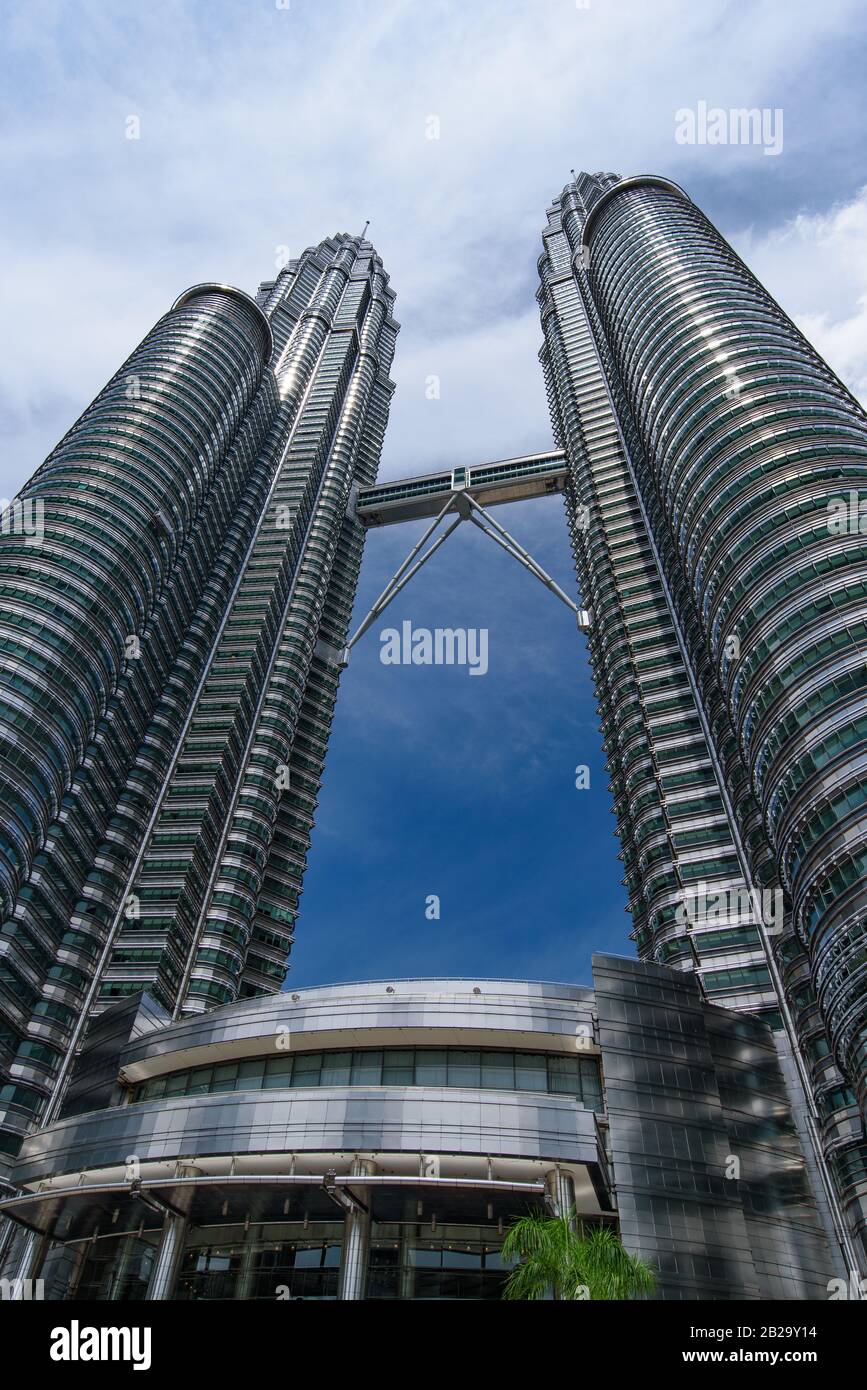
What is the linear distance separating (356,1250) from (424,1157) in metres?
4.12

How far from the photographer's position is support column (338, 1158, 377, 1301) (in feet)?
106

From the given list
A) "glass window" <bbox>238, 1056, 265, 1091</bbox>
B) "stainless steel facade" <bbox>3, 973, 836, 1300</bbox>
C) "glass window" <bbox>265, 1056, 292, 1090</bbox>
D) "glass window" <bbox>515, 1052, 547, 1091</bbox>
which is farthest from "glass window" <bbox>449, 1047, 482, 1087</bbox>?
"glass window" <bbox>238, 1056, 265, 1091</bbox>

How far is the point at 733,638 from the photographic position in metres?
61.9

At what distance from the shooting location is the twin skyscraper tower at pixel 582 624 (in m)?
55.2

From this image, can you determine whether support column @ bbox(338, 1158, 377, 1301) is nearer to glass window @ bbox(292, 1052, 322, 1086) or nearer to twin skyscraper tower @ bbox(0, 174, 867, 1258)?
glass window @ bbox(292, 1052, 322, 1086)

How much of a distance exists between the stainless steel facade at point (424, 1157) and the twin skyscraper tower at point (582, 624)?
26.4ft

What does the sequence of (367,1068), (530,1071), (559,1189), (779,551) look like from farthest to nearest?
(779,551) < (367,1068) < (530,1071) < (559,1189)

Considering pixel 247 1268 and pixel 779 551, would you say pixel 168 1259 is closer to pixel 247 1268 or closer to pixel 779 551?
pixel 247 1268

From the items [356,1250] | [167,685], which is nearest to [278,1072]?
[356,1250]

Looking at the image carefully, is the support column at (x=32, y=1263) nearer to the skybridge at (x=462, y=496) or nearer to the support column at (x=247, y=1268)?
the support column at (x=247, y=1268)

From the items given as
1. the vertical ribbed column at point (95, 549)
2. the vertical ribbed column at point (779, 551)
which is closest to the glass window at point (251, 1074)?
the vertical ribbed column at point (95, 549)

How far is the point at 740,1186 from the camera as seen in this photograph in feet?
138

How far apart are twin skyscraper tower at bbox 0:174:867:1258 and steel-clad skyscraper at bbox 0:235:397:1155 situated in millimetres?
361
